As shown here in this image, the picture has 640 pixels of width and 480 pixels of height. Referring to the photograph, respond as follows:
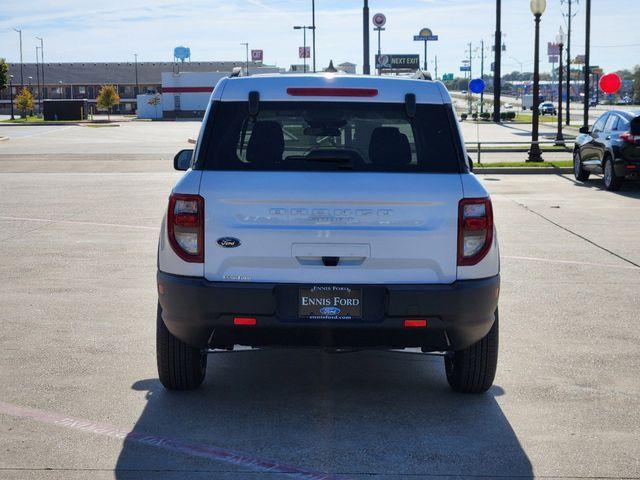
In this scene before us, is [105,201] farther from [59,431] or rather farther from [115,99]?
[115,99]

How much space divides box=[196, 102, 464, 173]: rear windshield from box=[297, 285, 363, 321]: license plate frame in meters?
0.68

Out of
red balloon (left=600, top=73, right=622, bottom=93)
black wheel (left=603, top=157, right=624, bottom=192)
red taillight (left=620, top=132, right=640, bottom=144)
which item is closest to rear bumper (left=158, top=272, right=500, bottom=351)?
red taillight (left=620, top=132, right=640, bottom=144)

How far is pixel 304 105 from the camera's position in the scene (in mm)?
5859

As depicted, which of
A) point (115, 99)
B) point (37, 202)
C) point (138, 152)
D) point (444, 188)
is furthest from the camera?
point (115, 99)

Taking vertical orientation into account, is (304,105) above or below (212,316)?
above

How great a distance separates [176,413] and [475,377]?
1.83 metres

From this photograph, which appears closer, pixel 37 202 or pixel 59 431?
pixel 59 431

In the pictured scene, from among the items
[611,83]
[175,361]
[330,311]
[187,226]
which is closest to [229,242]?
[187,226]

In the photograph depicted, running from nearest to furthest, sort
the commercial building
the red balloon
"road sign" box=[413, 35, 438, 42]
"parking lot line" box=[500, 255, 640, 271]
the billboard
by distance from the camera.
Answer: "parking lot line" box=[500, 255, 640, 271]
the red balloon
"road sign" box=[413, 35, 438, 42]
the commercial building
the billboard

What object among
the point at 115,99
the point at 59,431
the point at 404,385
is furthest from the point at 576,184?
the point at 115,99

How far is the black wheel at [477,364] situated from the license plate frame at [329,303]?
0.93 metres

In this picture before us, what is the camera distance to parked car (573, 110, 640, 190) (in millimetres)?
20359

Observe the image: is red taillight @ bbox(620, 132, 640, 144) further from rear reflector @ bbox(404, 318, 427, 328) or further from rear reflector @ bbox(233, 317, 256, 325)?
rear reflector @ bbox(233, 317, 256, 325)

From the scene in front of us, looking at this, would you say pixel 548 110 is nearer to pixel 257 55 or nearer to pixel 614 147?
pixel 257 55
